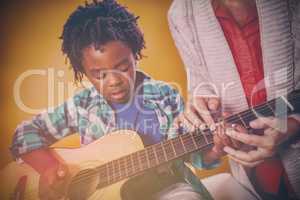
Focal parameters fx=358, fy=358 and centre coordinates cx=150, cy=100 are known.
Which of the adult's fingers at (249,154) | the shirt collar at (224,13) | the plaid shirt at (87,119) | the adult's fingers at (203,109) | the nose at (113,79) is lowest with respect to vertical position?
the adult's fingers at (249,154)

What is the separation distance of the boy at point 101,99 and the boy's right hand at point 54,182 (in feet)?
0.05

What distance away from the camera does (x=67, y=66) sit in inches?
64.1

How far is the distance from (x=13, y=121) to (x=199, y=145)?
32.4 inches

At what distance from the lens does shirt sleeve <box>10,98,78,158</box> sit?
1.58 metres

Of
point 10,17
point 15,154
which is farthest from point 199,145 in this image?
point 10,17

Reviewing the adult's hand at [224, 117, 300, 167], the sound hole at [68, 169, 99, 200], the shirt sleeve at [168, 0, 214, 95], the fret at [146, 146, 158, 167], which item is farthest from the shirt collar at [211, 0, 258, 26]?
the sound hole at [68, 169, 99, 200]

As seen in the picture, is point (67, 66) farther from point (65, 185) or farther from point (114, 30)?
point (65, 185)

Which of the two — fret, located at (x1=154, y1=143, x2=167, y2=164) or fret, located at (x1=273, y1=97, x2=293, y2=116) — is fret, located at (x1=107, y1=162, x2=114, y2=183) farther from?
fret, located at (x1=273, y1=97, x2=293, y2=116)

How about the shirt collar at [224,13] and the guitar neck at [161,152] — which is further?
the shirt collar at [224,13]

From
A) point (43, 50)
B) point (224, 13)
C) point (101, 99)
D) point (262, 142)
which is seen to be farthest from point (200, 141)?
point (43, 50)

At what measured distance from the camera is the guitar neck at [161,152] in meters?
1.50

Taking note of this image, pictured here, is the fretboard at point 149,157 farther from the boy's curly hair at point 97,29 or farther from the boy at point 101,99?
the boy's curly hair at point 97,29

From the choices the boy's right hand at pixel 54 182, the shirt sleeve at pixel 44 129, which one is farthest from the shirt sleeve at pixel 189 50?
the boy's right hand at pixel 54 182

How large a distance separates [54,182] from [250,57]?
3.35 feet
